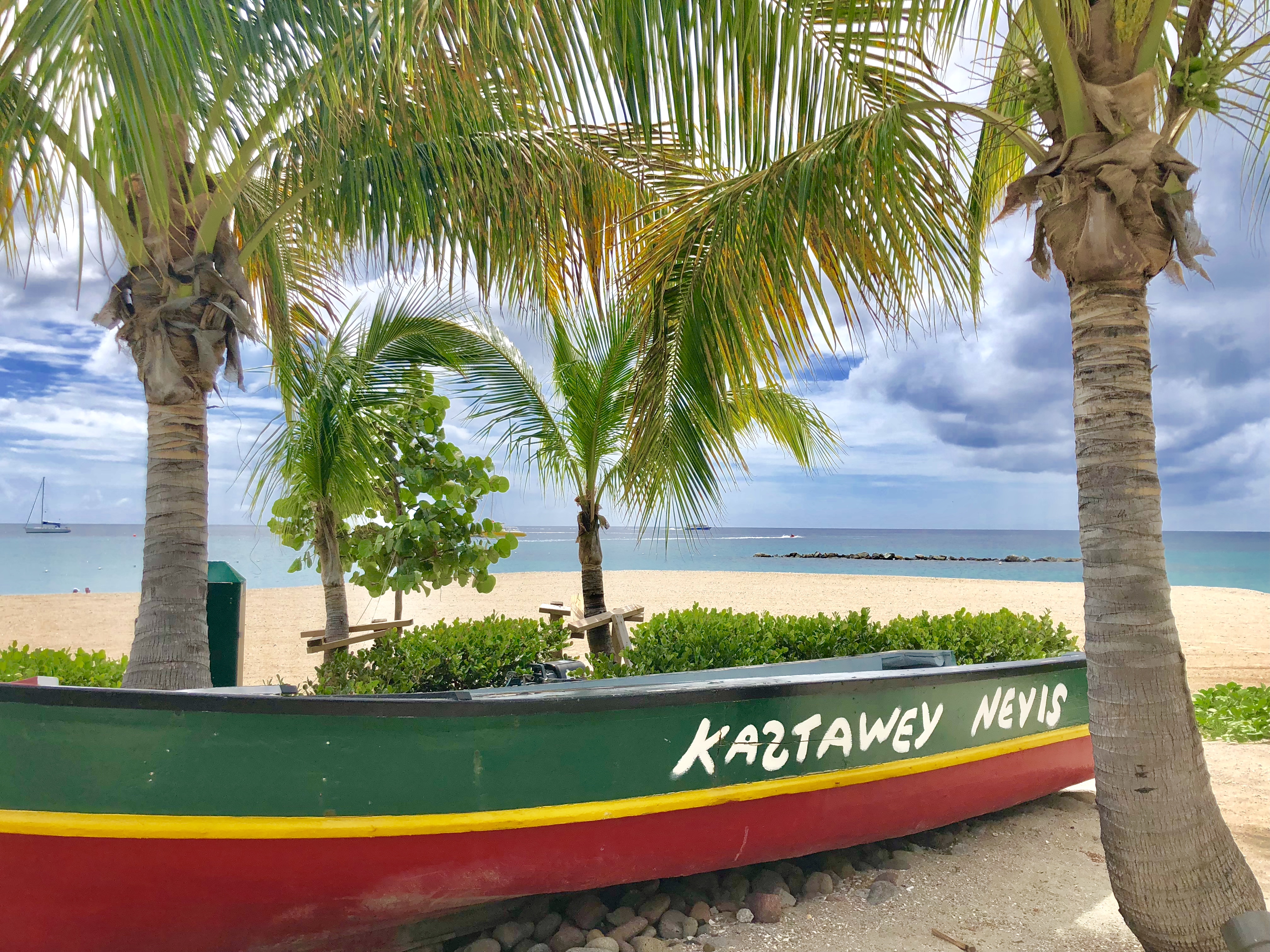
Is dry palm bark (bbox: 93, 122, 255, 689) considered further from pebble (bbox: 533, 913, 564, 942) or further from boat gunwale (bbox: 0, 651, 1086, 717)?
pebble (bbox: 533, 913, 564, 942)

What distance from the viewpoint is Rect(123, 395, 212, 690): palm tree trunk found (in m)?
4.02

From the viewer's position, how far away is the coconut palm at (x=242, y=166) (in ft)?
8.05

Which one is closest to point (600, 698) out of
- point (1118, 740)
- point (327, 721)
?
point (327, 721)

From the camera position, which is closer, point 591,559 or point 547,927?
point 547,927

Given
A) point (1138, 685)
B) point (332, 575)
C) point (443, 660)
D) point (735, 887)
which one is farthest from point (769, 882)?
point (332, 575)

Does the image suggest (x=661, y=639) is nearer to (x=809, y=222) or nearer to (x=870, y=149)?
(x=809, y=222)

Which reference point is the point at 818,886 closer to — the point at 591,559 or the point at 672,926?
the point at 672,926

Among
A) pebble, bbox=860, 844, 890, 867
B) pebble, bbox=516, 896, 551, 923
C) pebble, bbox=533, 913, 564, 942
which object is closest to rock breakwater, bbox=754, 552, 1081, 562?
pebble, bbox=860, 844, 890, 867

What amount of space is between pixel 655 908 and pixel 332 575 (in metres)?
4.84

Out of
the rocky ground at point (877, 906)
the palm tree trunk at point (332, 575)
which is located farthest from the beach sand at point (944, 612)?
the palm tree trunk at point (332, 575)

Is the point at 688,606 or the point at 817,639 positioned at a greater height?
the point at 817,639

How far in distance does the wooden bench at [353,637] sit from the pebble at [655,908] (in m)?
2.94

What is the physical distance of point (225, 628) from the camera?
6113mm

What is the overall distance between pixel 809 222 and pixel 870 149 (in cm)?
74
